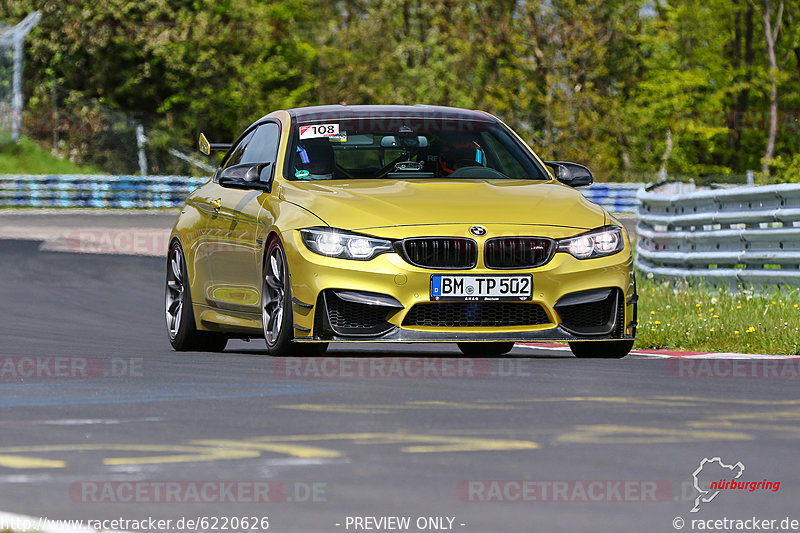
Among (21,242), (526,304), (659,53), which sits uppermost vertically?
(526,304)

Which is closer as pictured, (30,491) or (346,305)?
(30,491)

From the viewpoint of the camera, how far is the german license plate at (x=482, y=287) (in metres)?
10.4

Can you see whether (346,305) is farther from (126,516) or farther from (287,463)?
(126,516)

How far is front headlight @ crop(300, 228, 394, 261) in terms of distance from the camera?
34.1ft

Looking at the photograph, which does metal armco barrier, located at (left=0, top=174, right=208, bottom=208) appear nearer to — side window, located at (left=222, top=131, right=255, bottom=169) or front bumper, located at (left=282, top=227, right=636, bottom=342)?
side window, located at (left=222, top=131, right=255, bottom=169)

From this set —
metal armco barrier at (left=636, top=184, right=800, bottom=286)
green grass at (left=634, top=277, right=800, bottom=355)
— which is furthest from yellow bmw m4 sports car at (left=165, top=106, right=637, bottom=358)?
metal armco barrier at (left=636, top=184, right=800, bottom=286)

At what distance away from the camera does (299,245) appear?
10500mm

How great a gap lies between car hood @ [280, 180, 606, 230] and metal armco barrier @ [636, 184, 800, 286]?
454cm

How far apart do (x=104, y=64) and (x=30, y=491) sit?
5695cm

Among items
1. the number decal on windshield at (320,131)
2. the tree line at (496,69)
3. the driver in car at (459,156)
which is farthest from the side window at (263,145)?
the tree line at (496,69)

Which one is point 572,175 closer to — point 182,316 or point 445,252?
point 445,252

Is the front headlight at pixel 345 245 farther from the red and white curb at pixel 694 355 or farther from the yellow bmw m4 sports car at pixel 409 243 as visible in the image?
the red and white curb at pixel 694 355

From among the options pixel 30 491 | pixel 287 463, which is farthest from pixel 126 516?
pixel 287 463

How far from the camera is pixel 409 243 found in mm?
10438
